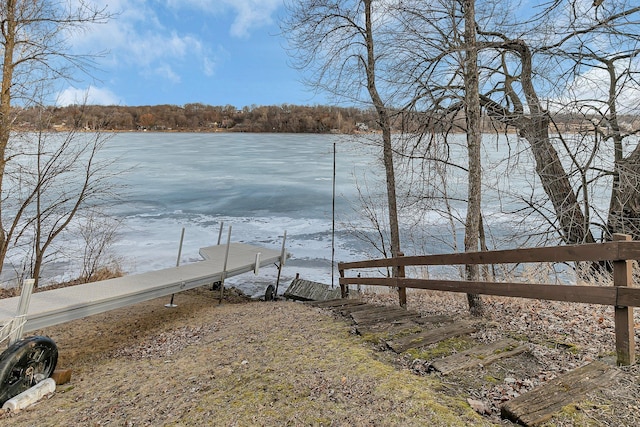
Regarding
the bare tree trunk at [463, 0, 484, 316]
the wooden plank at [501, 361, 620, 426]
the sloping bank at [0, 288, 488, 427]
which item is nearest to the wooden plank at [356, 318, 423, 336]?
the sloping bank at [0, 288, 488, 427]

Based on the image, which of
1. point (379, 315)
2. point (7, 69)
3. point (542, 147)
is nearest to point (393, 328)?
point (379, 315)

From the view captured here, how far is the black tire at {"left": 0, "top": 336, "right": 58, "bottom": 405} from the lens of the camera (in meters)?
3.29

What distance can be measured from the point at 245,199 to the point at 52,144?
53.9 feet

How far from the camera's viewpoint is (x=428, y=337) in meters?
3.55

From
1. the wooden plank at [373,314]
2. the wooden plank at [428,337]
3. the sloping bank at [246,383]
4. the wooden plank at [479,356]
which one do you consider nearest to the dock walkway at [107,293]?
the sloping bank at [246,383]

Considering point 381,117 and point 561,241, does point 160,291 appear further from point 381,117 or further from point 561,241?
point 561,241

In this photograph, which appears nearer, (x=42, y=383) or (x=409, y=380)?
(x=409, y=380)

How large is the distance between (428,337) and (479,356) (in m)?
0.60

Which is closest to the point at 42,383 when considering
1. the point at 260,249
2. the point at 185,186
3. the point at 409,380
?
the point at 409,380

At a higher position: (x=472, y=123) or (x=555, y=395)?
(x=472, y=123)

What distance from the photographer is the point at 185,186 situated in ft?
96.1

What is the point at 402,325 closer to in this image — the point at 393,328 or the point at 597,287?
the point at 393,328

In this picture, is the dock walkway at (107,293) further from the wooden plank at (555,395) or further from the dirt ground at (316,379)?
the wooden plank at (555,395)

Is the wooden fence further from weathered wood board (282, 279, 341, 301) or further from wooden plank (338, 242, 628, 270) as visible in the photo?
weathered wood board (282, 279, 341, 301)
